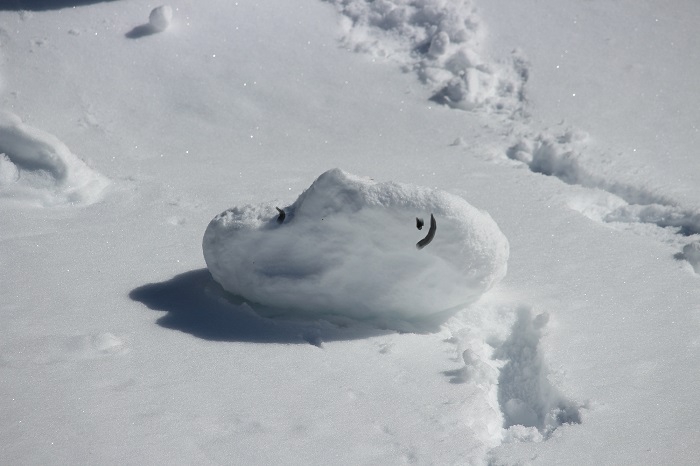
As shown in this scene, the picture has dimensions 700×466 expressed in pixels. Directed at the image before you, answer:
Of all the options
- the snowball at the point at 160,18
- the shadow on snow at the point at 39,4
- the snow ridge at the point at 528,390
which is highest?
A: the snow ridge at the point at 528,390

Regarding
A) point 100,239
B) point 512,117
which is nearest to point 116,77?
point 100,239

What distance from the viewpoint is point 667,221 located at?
3.98m

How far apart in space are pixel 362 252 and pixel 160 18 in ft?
11.8

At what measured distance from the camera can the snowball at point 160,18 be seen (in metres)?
5.73

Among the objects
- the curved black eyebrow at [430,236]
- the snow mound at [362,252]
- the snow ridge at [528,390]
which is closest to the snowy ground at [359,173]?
the snow ridge at [528,390]

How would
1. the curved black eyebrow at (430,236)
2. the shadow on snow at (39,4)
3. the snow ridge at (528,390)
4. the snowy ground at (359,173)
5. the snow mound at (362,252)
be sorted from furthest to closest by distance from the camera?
the shadow on snow at (39,4) → the snow mound at (362,252) → the curved black eyebrow at (430,236) → the snow ridge at (528,390) → the snowy ground at (359,173)

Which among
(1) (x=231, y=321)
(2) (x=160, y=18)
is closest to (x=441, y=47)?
(2) (x=160, y=18)

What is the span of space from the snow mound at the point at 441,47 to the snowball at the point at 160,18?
Result: 138 centimetres

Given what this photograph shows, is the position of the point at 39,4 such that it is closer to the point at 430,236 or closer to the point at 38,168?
the point at 38,168

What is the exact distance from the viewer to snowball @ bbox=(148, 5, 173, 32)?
18.8 feet

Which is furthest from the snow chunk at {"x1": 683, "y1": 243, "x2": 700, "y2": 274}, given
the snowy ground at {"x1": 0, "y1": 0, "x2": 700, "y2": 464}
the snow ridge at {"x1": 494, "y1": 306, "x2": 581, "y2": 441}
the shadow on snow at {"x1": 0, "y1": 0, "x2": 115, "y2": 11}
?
the shadow on snow at {"x1": 0, "y1": 0, "x2": 115, "y2": 11}

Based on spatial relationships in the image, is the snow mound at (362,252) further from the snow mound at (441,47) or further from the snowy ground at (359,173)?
the snow mound at (441,47)

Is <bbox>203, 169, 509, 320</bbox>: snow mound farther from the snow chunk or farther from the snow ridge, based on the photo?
the snow chunk

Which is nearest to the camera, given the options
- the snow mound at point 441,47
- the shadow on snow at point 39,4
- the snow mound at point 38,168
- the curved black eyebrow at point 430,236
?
the curved black eyebrow at point 430,236
